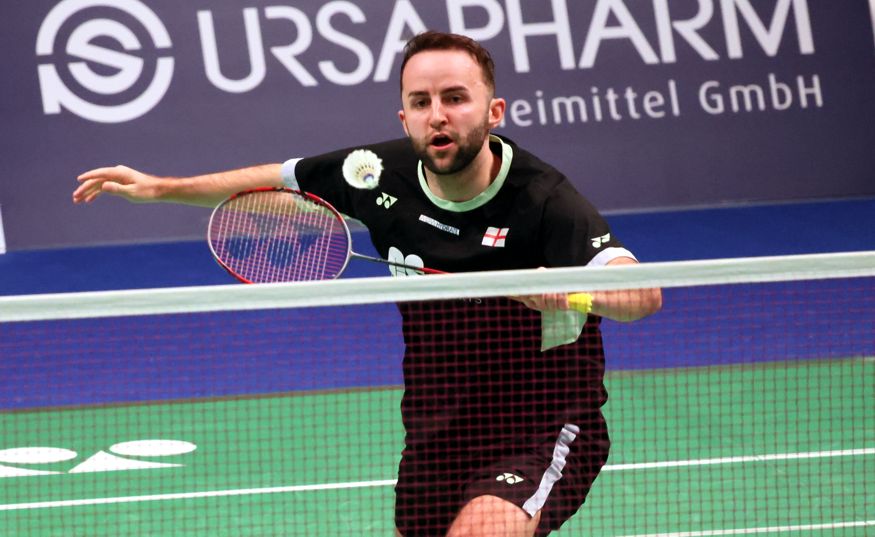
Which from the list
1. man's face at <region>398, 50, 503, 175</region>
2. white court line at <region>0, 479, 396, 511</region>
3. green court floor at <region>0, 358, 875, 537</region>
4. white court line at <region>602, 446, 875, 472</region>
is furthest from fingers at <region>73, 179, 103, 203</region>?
white court line at <region>602, 446, 875, 472</region>

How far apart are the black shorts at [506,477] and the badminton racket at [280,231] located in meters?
0.55

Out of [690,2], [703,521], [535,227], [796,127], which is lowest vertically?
[703,521]

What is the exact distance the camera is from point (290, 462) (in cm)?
688

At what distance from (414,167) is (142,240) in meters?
7.67

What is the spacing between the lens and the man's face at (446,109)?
368cm

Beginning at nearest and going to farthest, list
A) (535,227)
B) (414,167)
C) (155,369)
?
(535,227)
(414,167)
(155,369)

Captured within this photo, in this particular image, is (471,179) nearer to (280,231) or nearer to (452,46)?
(452,46)

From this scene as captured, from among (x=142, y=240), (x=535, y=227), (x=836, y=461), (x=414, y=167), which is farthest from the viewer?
(x=142, y=240)

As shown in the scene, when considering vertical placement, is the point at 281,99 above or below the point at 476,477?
above

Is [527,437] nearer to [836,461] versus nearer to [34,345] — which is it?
[836,461]

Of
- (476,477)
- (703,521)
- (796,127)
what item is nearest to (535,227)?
(476,477)

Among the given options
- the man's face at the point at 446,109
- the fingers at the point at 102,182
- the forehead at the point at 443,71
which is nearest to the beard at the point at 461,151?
the man's face at the point at 446,109

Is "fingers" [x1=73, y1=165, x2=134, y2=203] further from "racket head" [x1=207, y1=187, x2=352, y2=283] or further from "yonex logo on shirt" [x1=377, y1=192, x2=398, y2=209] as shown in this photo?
"yonex logo on shirt" [x1=377, y1=192, x2=398, y2=209]

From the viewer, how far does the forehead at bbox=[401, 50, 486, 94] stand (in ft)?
12.1
